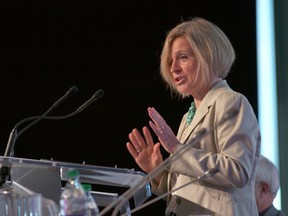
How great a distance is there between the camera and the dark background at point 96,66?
4332 millimetres

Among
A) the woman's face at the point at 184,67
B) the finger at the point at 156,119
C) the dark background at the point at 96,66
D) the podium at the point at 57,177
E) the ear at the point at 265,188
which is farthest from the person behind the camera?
the dark background at the point at 96,66

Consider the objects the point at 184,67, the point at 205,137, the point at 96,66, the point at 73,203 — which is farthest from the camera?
the point at 96,66

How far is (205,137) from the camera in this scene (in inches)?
95.4

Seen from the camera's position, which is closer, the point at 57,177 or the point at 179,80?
the point at 57,177

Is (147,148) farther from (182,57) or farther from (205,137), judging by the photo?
(182,57)

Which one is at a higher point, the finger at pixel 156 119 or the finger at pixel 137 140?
the finger at pixel 156 119

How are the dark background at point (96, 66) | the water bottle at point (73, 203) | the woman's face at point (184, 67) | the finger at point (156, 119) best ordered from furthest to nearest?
the dark background at point (96, 66) < the woman's face at point (184, 67) < the finger at point (156, 119) < the water bottle at point (73, 203)

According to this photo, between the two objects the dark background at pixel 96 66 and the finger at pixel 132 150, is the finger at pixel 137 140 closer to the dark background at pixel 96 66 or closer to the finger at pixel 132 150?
the finger at pixel 132 150

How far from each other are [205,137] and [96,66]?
2.08 m

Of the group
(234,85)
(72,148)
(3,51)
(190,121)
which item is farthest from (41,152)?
(190,121)

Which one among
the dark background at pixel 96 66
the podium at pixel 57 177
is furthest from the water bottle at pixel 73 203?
the dark background at pixel 96 66

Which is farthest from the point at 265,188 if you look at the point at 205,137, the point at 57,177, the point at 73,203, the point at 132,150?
the point at 73,203

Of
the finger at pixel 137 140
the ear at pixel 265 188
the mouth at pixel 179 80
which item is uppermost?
the mouth at pixel 179 80

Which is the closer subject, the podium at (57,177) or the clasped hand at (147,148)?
the podium at (57,177)
